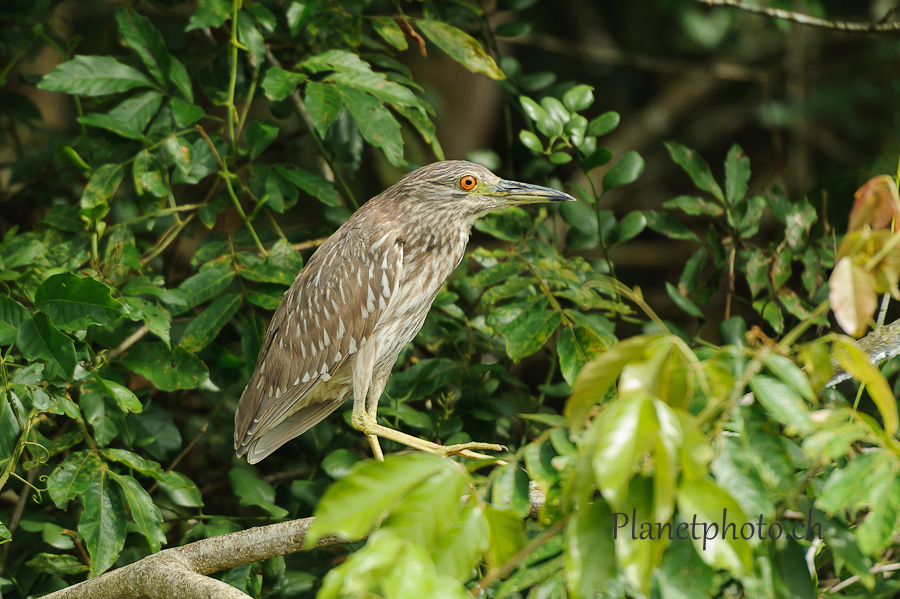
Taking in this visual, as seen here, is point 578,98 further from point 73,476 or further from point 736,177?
point 73,476

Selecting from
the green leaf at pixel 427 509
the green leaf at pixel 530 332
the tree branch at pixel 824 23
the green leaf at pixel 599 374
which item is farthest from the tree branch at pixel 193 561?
the tree branch at pixel 824 23

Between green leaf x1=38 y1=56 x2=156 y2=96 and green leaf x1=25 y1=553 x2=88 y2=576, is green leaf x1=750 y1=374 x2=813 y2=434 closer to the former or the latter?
green leaf x1=25 y1=553 x2=88 y2=576

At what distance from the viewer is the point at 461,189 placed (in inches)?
114

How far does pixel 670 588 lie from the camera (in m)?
1.11

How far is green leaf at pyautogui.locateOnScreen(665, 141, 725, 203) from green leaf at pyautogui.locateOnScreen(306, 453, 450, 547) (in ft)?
6.70

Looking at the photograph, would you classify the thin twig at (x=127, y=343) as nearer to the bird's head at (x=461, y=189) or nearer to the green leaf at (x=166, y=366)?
the green leaf at (x=166, y=366)

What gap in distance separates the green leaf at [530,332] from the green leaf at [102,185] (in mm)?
1380

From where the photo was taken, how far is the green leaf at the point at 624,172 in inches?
112

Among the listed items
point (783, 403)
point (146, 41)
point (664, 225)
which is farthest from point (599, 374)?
point (146, 41)

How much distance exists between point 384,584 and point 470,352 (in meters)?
1.83

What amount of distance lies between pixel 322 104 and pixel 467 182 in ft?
1.98

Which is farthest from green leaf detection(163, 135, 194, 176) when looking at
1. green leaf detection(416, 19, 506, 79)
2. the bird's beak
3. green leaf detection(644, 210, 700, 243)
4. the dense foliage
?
green leaf detection(644, 210, 700, 243)

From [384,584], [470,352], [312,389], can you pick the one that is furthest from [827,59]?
[384,584]

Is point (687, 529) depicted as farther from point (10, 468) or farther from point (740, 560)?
point (10, 468)
